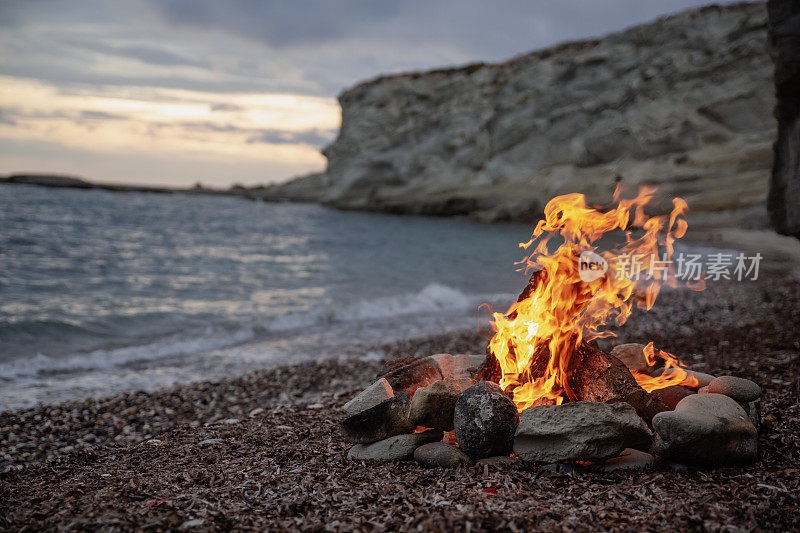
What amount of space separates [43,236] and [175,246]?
7868 mm

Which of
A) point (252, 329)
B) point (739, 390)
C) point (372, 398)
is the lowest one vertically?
point (252, 329)

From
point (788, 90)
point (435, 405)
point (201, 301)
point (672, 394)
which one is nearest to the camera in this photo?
point (435, 405)

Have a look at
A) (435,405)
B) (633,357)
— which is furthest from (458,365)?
(633,357)

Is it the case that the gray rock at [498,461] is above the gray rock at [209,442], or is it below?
above

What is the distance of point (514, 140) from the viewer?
2322 inches

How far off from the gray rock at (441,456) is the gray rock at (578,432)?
1.78 ft

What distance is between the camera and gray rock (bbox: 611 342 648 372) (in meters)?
6.69

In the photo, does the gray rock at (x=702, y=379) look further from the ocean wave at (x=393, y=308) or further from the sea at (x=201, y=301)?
the ocean wave at (x=393, y=308)

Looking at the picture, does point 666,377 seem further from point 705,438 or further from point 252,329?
point 252,329

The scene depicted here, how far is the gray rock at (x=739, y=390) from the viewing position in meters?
5.79

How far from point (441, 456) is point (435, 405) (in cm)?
54

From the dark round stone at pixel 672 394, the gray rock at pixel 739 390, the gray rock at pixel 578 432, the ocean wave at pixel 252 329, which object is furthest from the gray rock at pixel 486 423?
the ocean wave at pixel 252 329

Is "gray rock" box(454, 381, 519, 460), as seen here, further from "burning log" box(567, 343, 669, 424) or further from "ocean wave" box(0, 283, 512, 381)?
"ocean wave" box(0, 283, 512, 381)

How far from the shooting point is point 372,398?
239 inches
